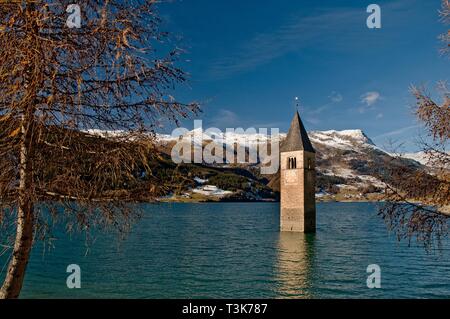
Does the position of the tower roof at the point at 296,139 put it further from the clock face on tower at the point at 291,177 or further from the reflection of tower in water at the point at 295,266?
the reflection of tower in water at the point at 295,266

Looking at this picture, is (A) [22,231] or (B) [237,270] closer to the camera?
(A) [22,231]

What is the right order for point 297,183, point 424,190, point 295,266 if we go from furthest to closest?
point 297,183 → point 295,266 → point 424,190

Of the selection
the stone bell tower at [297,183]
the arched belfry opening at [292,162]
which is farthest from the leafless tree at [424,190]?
the arched belfry opening at [292,162]

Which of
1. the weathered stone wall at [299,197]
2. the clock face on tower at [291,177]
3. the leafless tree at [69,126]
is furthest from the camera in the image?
the clock face on tower at [291,177]

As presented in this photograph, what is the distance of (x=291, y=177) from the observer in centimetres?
6025

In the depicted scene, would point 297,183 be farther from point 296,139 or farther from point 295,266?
point 295,266

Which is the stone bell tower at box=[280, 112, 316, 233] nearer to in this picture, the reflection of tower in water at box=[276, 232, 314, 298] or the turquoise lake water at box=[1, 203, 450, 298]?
the reflection of tower in water at box=[276, 232, 314, 298]

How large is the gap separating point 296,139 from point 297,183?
8.30 metres

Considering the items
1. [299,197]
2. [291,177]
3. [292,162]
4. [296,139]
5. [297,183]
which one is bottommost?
[299,197]

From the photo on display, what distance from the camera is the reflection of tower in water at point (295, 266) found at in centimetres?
2335

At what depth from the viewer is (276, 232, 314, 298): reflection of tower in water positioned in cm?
2335

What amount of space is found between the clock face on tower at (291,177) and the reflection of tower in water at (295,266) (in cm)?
1001

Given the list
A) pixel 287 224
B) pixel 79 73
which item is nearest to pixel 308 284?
pixel 79 73

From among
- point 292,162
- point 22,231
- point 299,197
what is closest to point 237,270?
point 22,231
